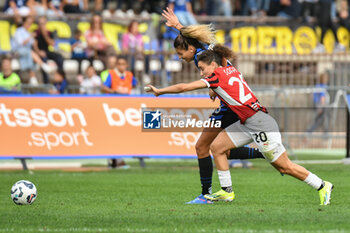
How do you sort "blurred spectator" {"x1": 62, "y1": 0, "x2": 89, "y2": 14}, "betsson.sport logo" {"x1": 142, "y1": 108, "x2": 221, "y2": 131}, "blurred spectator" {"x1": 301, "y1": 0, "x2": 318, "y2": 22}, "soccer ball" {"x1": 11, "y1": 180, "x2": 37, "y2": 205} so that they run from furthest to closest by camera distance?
"blurred spectator" {"x1": 301, "y1": 0, "x2": 318, "y2": 22} → "blurred spectator" {"x1": 62, "y1": 0, "x2": 89, "y2": 14} → "betsson.sport logo" {"x1": 142, "y1": 108, "x2": 221, "y2": 131} → "soccer ball" {"x1": 11, "y1": 180, "x2": 37, "y2": 205}

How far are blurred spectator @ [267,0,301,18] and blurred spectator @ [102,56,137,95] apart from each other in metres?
10.2

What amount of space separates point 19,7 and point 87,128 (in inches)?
340

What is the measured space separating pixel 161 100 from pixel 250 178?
335 centimetres

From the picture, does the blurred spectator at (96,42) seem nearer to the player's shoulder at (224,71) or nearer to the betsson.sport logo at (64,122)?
the betsson.sport logo at (64,122)

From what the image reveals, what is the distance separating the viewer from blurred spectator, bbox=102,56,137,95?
17.2 m

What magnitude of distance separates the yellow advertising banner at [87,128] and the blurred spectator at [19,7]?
295 inches

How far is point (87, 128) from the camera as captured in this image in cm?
1644

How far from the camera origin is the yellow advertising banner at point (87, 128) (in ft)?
53.2

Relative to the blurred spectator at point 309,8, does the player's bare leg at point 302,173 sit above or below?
above

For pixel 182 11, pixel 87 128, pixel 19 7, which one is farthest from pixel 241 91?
pixel 19 7

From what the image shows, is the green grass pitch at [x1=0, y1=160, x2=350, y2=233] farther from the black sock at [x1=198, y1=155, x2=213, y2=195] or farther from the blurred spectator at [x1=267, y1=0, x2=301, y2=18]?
the blurred spectator at [x1=267, y1=0, x2=301, y2=18]

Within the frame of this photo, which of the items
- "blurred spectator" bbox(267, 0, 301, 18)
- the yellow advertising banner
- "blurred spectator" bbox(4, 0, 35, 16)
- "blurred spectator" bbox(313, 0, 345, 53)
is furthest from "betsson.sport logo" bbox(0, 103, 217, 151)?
"blurred spectator" bbox(267, 0, 301, 18)

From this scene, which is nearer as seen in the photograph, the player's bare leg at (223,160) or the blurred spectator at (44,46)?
the player's bare leg at (223,160)

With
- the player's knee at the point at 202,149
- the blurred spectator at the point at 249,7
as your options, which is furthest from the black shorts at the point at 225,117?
the blurred spectator at the point at 249,7
